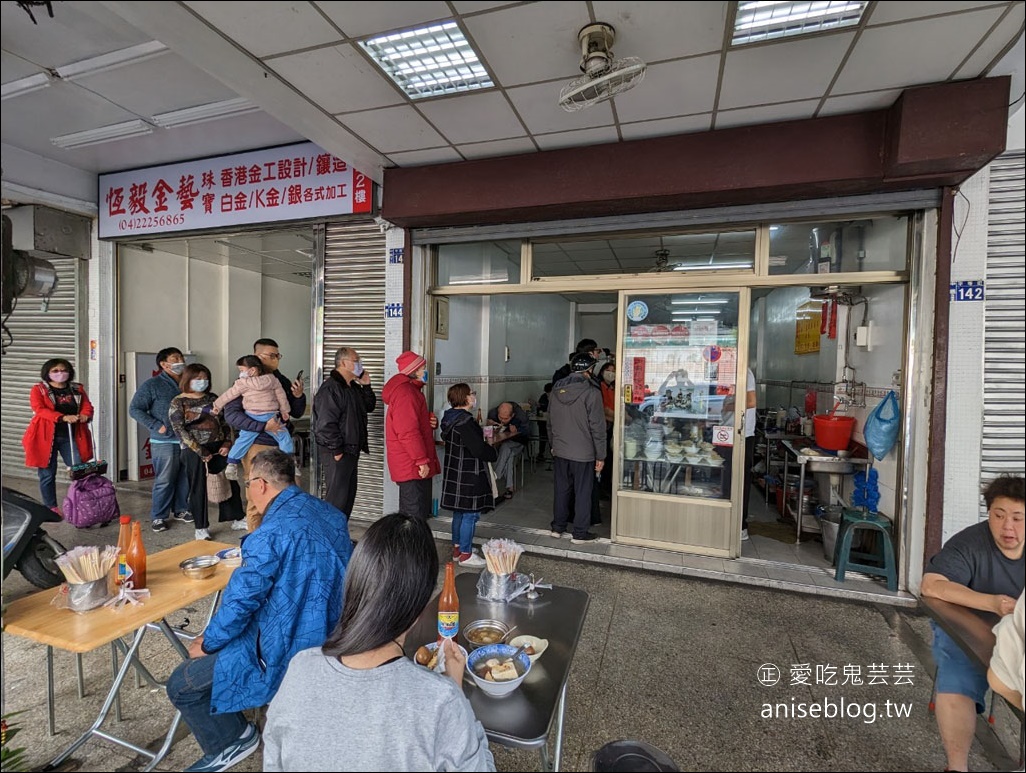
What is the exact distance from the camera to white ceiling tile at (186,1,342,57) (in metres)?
2.22

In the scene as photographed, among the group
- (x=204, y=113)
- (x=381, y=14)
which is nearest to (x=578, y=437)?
(x=381, y=14)

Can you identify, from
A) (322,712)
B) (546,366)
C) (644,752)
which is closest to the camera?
(322,712)

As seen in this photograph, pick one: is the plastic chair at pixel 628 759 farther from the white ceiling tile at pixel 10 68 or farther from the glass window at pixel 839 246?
the glass window at pixel 839 246

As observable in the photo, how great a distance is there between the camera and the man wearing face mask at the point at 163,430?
4.29 metres

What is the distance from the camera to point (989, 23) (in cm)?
221

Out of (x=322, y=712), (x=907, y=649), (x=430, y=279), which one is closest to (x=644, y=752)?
(x=322, y=712)

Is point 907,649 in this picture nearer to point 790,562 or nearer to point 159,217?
point 790,562

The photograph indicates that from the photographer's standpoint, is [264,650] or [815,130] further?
[815,130]

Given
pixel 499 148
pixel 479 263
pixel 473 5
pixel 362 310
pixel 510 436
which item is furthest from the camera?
pixel 510 436

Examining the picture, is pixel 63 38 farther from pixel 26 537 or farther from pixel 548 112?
pixel 26 537

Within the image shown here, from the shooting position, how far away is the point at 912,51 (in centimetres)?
240

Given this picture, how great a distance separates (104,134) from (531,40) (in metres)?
4.27

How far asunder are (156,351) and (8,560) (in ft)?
19.0

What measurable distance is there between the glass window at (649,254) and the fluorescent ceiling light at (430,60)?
1.69m
